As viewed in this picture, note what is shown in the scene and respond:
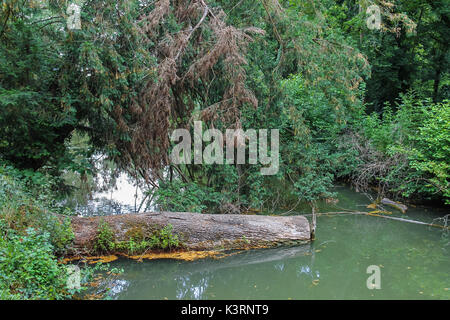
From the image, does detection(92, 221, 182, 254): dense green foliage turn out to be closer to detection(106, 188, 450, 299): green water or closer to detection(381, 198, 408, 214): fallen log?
detection(106, 188, 450, 299): green water

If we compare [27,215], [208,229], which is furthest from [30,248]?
[208,229]

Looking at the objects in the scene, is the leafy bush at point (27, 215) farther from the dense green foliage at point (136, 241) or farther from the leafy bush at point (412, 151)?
the leafy bush at point (412, 151)

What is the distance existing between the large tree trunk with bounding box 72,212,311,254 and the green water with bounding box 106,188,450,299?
25 centimetres

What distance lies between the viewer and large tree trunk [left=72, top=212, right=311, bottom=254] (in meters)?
5.84

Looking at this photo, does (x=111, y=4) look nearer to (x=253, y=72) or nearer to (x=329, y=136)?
(x=253, y=72)

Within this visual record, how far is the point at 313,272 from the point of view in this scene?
554cm

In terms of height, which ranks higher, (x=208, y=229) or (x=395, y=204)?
(x=395, y=204)

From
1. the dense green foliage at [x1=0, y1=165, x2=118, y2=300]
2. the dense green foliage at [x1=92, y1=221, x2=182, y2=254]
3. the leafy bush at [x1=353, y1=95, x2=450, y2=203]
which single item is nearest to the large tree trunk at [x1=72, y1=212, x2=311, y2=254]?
the dense green foliage at [x1=92, y1=221, x2=182, y2=254]

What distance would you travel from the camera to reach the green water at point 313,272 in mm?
4844

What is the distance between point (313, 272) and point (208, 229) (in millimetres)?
1908

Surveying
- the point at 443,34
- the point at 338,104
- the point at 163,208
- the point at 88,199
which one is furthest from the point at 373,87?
the point at 88,199

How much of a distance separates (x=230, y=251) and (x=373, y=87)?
1020 cm

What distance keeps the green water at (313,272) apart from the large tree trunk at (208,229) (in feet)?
0.81

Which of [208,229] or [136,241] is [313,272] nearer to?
[208,229]
